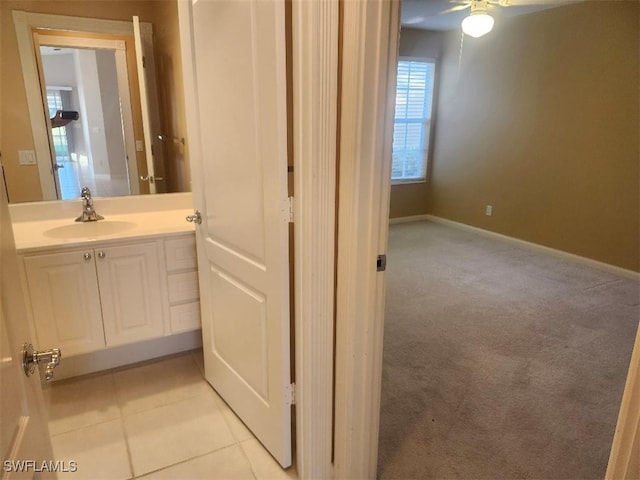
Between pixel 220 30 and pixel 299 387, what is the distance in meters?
1.37

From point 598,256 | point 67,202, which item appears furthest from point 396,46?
point 598,256

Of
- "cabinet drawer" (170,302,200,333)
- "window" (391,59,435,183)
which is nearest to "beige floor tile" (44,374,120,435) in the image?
"cabinet drawer" (170,302,200,333)

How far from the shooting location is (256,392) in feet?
5.85

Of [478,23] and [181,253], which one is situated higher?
[478,23]

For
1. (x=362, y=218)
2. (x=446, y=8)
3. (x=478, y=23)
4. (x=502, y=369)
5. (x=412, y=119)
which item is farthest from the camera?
(x=412, y=119)

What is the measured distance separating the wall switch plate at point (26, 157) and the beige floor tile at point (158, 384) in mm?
1219

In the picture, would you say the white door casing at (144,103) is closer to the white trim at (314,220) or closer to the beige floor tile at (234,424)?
the beige floor tile at (234,424)

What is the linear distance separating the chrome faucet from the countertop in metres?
0.04

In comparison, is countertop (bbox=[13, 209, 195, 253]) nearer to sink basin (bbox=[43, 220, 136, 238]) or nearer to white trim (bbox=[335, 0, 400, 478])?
sink basin (bbox=[43, 220, 136, 238])

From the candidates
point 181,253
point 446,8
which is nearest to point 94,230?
point 181,253

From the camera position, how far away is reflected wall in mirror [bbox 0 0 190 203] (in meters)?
2.08

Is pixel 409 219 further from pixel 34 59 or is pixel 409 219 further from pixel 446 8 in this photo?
pixel 34 59

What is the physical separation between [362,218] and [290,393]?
0.75 m

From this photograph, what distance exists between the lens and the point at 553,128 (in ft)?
14.2
